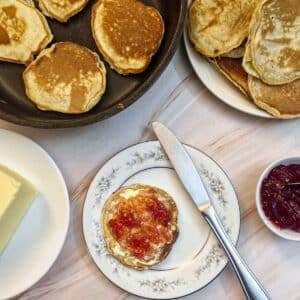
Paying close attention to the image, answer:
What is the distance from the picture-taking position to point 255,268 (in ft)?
4.65

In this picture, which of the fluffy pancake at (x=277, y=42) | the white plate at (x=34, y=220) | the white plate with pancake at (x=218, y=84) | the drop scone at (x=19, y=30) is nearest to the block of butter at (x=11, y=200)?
the white plate at (x=34, y=220)

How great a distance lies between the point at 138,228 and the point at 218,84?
0.38 m

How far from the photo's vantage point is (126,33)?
1377 mm

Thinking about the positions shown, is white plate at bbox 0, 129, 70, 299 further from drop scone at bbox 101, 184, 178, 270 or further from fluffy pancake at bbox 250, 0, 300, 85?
fluffy pancake at bbox 250, 0, 300, 85

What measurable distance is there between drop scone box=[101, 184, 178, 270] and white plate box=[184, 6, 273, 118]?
28 centimetres

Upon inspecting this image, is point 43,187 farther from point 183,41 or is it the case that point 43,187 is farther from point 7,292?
point 183,41

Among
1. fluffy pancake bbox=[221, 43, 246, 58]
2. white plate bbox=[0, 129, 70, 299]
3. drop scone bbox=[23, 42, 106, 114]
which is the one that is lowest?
white plate bbox=[0, 129, 70, 299]

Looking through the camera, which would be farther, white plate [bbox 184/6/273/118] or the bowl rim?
white plate [bbox 184/6/273/118]

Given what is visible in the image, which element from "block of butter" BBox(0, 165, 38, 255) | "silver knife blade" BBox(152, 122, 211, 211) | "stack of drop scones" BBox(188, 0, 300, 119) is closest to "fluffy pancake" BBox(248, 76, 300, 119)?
"stack of drop scones" BBox(188, 0, 300, 119)

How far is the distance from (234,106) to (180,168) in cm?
19

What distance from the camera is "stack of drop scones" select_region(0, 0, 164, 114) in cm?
136

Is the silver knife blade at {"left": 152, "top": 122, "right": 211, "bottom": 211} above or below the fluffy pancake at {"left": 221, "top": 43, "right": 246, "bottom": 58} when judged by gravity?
below

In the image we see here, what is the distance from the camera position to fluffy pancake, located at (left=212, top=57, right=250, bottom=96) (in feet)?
4.58

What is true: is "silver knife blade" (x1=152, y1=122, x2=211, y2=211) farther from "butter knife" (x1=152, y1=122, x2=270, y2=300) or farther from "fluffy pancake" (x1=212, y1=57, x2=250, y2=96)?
"fluffy pancake" (x1=212, y1=57, x2=250, y2=96)
